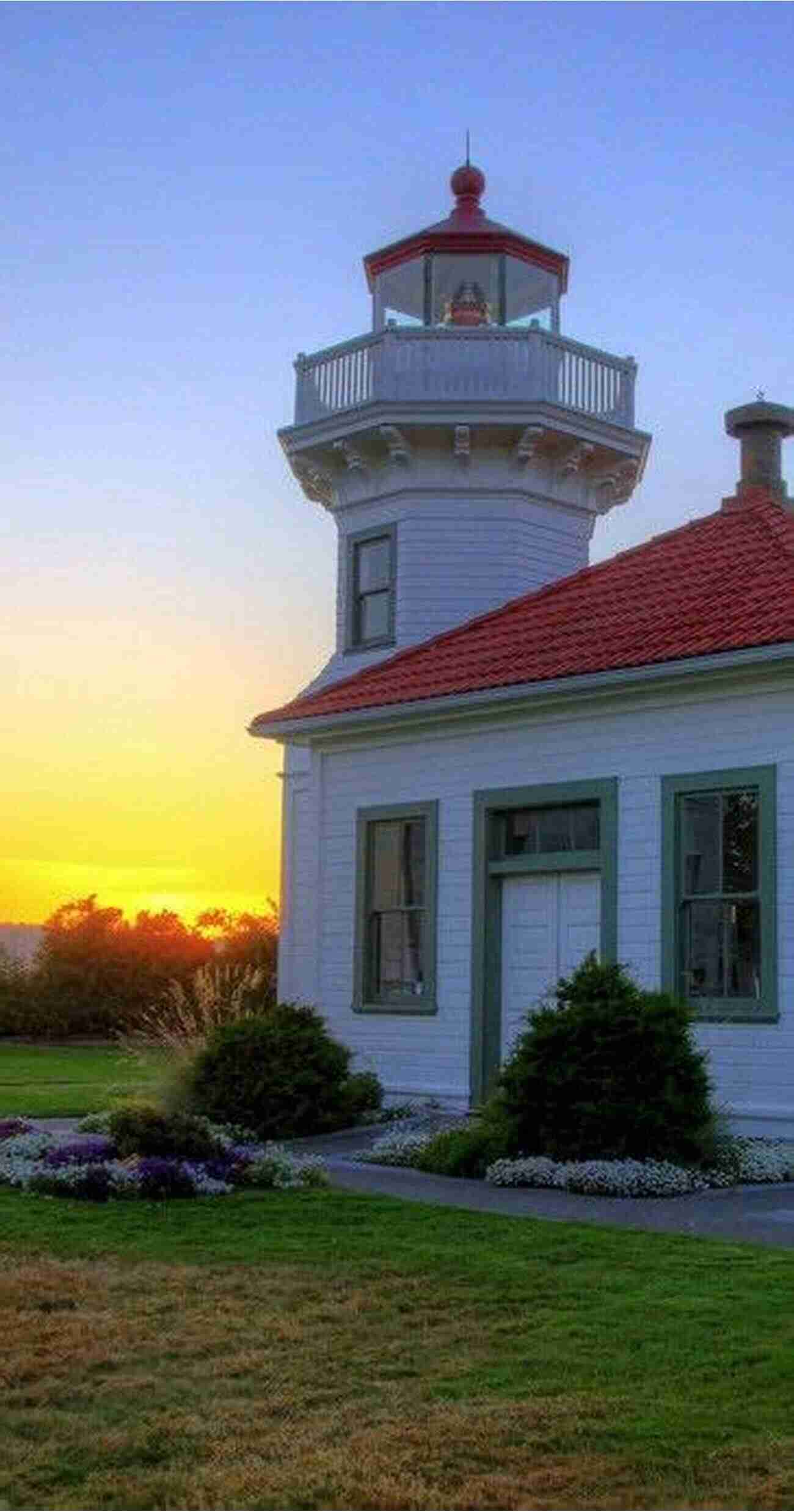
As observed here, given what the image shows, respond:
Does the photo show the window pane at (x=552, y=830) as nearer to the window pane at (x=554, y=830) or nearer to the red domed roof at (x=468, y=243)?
the window pane at (x=554, y=830)

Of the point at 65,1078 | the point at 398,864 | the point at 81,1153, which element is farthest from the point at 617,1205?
the point at 65,1078

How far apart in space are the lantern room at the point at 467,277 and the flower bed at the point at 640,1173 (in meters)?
12.6

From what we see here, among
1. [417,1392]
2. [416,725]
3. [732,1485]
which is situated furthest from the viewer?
[416,725]

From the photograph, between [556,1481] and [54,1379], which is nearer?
[556,1481]

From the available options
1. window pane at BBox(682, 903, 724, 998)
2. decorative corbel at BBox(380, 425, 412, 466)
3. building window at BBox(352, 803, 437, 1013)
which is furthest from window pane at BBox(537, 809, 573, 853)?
decorative corbel at BBox(380, 425, 412, 466)

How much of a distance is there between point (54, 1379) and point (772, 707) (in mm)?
9887

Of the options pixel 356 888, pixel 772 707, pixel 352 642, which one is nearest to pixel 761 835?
pixel 772 707

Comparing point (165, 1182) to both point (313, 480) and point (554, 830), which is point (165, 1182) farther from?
point (313, 480)

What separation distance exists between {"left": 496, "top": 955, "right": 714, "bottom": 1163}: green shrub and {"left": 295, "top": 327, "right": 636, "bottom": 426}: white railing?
10.0 metres

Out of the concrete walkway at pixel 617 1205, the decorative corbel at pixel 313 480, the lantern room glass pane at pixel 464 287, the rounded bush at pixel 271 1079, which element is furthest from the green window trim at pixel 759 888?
the lantern room glass pane at pixel 464 287

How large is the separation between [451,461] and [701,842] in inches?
283

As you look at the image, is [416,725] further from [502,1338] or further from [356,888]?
[502,1338]

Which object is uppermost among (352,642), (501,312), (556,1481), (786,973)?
(501,312)

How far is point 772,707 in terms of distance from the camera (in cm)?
1562
